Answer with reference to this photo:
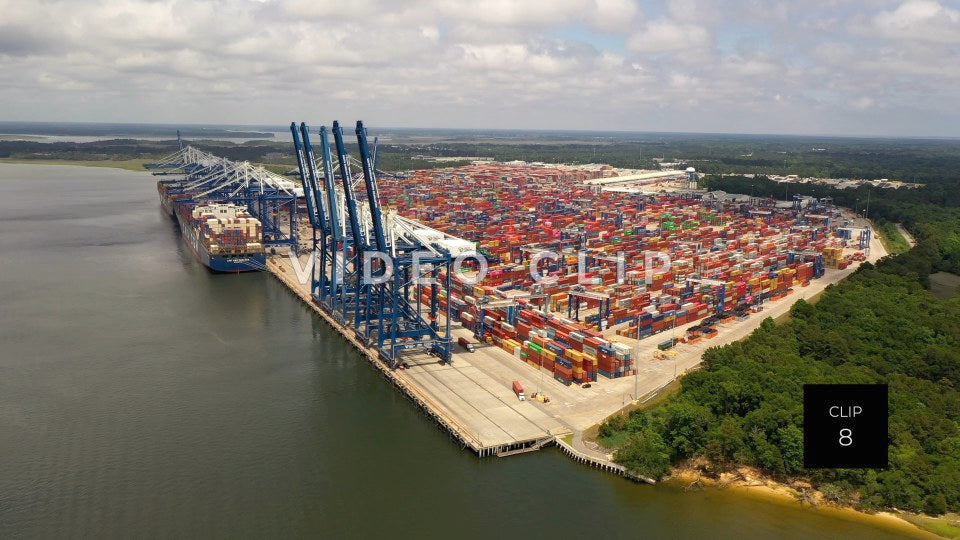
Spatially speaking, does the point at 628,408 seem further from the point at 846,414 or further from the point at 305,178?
the point at 305,178

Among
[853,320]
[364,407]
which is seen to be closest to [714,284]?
[853,320]

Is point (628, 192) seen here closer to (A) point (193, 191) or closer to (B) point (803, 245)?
(B) point (803, 245)

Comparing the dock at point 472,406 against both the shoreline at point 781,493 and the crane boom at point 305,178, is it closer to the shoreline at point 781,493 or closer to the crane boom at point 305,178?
the shoreline at point 781,493

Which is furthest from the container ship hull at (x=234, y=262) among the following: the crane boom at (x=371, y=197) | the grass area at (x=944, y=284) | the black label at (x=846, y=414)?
the grass area at (x=944, y=284)

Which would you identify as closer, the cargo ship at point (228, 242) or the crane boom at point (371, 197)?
the crane boom at point (371, 197)

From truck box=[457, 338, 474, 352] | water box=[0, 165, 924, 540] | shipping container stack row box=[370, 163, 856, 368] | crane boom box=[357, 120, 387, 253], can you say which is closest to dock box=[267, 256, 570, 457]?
water box=[0, 165, 924, 540]
